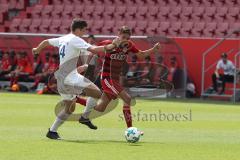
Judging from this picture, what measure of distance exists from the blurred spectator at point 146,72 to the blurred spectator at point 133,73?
224 mm

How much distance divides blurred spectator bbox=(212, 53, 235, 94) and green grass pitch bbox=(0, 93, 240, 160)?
781cm

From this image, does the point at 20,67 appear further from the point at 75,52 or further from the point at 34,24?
the point at 75,52

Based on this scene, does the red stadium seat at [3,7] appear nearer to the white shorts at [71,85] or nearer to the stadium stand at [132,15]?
the stadium stand at [132,15]

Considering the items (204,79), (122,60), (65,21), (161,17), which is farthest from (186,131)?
(65,21)

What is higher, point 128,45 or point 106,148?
point 128,45

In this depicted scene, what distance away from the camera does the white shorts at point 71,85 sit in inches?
526

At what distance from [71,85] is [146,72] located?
16.3m

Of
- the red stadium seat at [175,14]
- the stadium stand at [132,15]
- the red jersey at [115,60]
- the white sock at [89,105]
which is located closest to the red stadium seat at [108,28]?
the stadium stand at [132,15]

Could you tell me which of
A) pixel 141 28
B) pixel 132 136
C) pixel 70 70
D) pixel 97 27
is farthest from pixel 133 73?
pixel 132 136

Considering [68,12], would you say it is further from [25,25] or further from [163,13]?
[163,13]

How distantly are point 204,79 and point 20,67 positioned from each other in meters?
8.13

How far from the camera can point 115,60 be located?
44.4 feet

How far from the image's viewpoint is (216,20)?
102ft

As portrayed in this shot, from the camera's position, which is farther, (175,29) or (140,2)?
(140,2)
